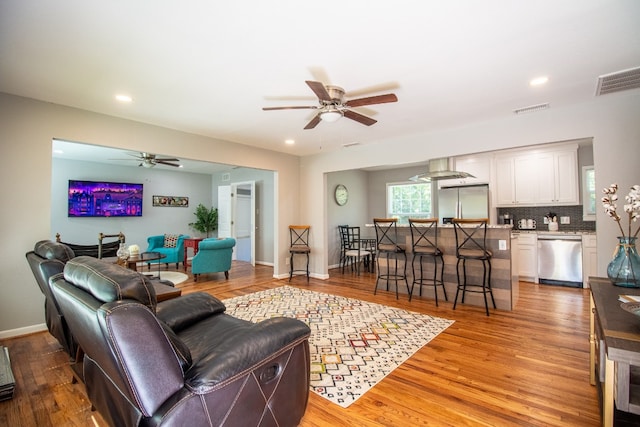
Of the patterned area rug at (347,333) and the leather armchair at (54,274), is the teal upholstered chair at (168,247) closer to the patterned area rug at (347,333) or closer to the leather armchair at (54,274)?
the patterned area rug at (347,333)

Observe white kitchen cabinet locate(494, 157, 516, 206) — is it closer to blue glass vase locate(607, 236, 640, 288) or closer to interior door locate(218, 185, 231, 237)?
blue glass vase locate(607, 236, 640, 288)

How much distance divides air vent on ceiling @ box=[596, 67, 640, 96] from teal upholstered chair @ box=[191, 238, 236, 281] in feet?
19.0

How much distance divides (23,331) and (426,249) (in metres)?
4.95

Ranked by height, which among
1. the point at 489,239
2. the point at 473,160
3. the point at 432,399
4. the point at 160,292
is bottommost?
the point at 432,399

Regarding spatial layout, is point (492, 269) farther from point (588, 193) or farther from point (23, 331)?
point (23, 331)

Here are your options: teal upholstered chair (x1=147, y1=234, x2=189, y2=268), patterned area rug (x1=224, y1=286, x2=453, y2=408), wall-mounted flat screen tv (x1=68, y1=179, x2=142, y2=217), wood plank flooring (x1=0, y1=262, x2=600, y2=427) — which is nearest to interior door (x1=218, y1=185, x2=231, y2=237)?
teal upholstered chair (x1=147, y1=234, x2=189, y2=268)

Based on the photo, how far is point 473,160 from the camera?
19.4ft

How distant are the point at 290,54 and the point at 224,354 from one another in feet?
7.38

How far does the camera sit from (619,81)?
2.90 m

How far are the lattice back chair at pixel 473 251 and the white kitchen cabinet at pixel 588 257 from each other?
236 cm

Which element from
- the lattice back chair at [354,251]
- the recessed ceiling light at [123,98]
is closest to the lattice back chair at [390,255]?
the lattice back chair at [354,251]

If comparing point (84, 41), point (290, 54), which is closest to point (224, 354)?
point (290, 54)

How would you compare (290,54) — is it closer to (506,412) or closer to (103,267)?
(103,267)

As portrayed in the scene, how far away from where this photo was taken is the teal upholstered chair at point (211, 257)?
5676 millimetres
